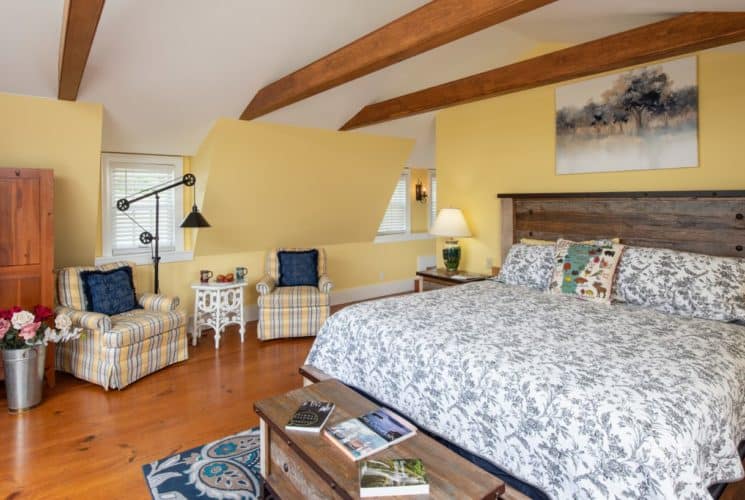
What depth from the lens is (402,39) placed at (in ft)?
7.80

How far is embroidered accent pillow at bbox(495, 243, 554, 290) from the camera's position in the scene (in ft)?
11.6

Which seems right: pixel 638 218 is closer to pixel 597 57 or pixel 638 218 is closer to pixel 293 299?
pixel 597 57

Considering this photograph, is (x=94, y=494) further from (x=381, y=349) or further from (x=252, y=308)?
(x=252, y=308)

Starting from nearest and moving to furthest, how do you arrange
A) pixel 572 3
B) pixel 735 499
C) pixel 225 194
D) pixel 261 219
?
pixel 735 499
pixel 572 3
pixel 225 194
pixel 261 219

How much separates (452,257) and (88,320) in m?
3.20

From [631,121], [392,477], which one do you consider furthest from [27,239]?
[631,121]

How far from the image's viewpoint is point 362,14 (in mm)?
3264

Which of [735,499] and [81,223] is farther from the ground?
[81,223]

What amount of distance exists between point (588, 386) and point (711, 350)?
831 mm

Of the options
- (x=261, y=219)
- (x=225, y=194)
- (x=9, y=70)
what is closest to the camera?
(x=9, y=70)

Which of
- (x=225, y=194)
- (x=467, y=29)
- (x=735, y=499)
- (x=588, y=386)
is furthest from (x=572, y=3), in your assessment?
(x=225, y=194)

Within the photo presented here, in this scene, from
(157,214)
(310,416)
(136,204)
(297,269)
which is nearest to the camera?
(310,416)

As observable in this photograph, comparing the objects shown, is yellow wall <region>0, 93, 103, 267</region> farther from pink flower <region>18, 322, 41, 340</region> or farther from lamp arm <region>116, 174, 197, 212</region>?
pink flower <region>18, 322, 41, 340</region>

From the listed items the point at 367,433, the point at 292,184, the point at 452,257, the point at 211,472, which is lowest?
the point at 211,472
